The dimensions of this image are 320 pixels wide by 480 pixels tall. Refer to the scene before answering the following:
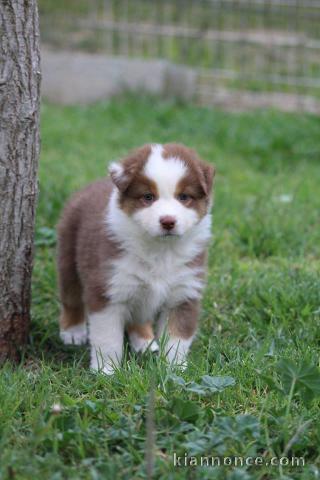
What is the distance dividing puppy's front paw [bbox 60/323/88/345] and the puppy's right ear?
1.08 m

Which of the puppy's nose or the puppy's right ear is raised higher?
the puppy's right ear

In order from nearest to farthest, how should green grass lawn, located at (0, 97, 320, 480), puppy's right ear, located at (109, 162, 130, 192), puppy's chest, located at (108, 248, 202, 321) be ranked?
1. green grass lawn, located at (0, 97, 320, 480)
2. puppy's right ear, located at (109, 162, 130, 192)
3. puppy's chest, located at (108, 248, 202, 321)

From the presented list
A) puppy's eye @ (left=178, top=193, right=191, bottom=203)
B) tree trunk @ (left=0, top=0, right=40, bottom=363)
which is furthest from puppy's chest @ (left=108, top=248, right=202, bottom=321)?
tree trunk @ (left=0, top=0, right=40, bottom=363)

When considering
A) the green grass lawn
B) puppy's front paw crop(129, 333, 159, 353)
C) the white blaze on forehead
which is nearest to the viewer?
the green grass lawn

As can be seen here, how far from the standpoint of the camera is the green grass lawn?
10.2ft

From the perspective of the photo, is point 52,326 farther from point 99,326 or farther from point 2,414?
point 2,414

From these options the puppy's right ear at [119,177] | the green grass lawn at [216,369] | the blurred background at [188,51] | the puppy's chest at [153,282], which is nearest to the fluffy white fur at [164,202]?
the puppy's right ear at [119,177]

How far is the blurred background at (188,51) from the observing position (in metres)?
11.0

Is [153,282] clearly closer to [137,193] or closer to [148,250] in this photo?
[148,250]

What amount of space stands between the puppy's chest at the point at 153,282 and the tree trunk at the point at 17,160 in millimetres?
496

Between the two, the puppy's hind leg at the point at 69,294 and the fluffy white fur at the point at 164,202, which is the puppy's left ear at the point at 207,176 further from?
the puppy's hind leg at the point at 69,294

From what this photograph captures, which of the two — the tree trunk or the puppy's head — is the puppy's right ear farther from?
the tree trunk

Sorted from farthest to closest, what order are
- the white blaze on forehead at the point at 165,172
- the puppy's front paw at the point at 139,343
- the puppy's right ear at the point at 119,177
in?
1. the puppy's front paw at the point at 139,343
2. the puppy's right ear at the point at 119,177
3. the white blaze on forehead at the point at 165,172

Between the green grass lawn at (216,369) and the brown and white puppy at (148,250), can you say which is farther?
the brown and white puppy at (148,250)
